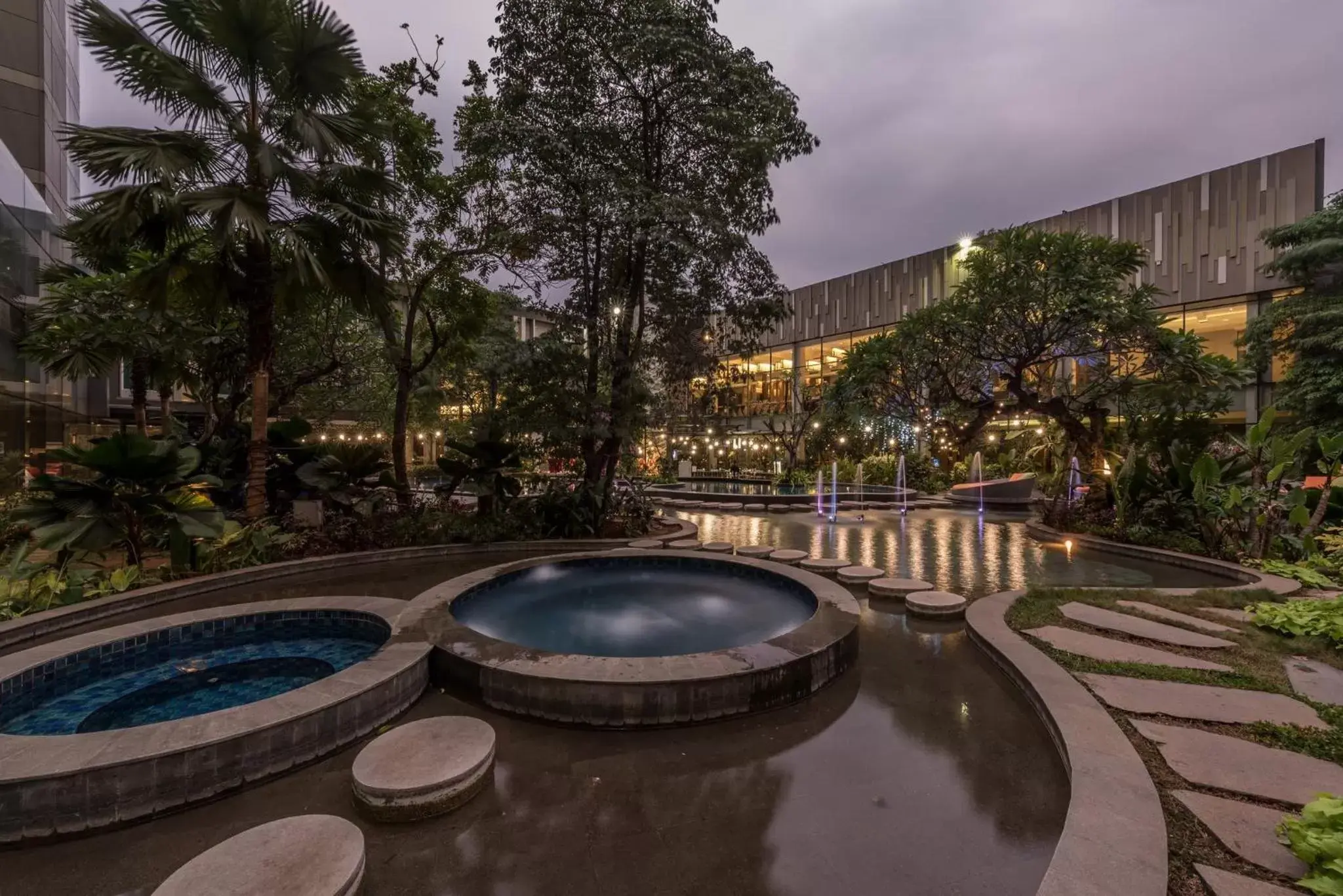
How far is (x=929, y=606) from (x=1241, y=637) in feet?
8.94

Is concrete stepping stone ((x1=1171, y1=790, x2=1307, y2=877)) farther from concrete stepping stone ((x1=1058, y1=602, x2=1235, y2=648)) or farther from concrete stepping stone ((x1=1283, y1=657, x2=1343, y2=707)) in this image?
concrete stepping stone ((x1=1058, y1=602, x2=1235, y2=648))

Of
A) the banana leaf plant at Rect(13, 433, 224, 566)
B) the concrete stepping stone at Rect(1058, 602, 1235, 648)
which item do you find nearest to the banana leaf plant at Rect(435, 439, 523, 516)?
the banana leaf plant at Rect(13, 433, 224, 566)

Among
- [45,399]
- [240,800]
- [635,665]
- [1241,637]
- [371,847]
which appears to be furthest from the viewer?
[45,399]

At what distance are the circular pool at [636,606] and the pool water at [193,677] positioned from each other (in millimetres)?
1308

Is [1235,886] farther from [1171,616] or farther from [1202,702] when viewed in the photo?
[1171,616]

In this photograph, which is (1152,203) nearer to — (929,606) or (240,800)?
(929,606)

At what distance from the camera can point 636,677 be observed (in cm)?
407

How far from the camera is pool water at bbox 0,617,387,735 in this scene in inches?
165

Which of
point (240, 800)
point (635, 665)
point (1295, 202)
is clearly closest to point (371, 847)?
point (240, 800)


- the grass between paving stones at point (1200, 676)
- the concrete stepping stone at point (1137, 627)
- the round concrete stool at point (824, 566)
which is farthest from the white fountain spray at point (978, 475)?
the concrete stepping stone at point (1137, 627)

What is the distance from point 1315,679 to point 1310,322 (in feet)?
70.3

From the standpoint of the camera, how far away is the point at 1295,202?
20.8 metres

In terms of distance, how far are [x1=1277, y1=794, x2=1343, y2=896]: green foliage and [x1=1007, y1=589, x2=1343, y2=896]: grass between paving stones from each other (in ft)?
0.55

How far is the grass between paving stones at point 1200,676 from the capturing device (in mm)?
2436
